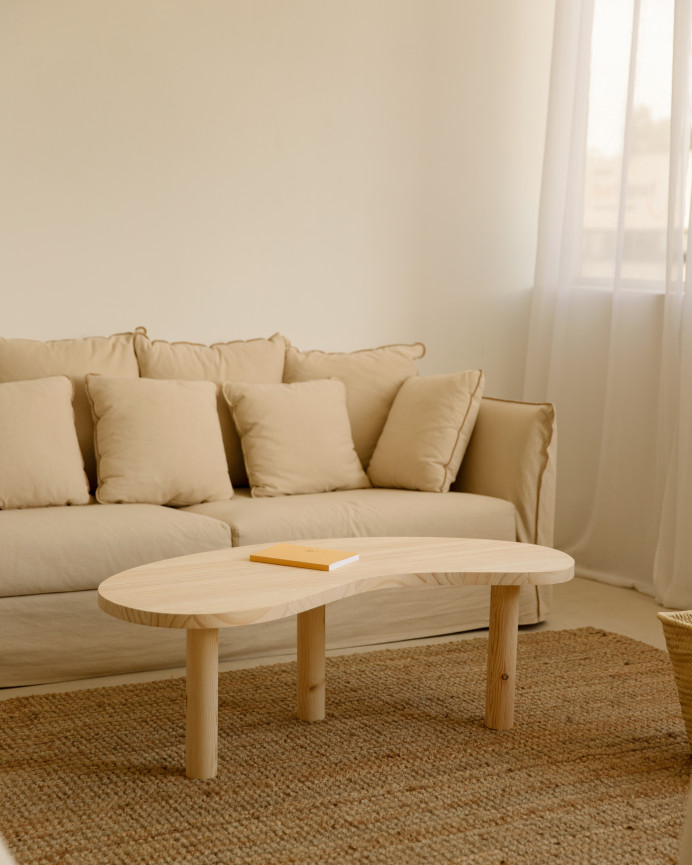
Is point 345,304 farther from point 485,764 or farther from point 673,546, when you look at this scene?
point 485,764

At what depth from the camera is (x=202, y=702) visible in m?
2.13

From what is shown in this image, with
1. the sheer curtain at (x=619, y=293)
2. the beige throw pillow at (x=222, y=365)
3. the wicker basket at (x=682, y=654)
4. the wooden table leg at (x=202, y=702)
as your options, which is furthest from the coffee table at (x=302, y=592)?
the sheer curtain at (x=619, y=293)

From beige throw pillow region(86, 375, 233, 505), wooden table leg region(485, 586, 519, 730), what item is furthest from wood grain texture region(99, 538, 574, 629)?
beige throw pillow region(86, 375, 233, 505)

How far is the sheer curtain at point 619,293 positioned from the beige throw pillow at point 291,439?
1.20m

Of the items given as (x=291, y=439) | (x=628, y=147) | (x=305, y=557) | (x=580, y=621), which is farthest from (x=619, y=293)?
(x=305, y=557)

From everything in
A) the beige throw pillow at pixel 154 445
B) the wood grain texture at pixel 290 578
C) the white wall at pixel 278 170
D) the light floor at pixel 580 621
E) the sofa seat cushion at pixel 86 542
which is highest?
the white wall at pixel 278 170

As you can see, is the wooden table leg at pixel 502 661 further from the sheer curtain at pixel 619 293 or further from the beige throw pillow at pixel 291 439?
the sheer curtain at pixel 619 293

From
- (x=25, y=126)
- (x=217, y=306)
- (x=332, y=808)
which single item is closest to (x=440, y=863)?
(x=332, y=808)

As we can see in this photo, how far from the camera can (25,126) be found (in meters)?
3.60

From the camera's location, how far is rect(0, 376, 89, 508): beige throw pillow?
9.93 ft

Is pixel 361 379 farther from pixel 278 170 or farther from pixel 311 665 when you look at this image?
pixel 311 665

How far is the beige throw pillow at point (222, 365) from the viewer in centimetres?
354

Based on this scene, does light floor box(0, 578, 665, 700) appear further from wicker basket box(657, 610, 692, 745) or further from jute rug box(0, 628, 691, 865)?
wicker basket box(657, 610, 692, 745)

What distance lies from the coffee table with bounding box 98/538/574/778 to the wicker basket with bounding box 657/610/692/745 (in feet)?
0.84
